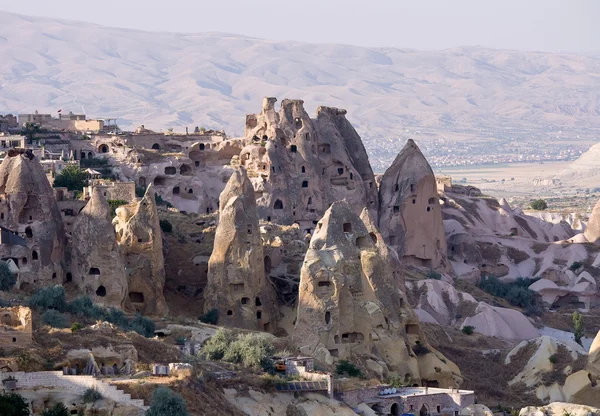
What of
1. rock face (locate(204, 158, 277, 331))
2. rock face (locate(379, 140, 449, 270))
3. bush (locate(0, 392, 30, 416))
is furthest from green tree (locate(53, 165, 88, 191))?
bush (locate(0, 392, 30, 416))

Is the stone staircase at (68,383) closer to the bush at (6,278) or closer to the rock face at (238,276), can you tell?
the bush at (6,278)

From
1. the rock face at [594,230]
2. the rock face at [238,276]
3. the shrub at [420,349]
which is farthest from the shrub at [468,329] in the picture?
the rock face at [594,230]

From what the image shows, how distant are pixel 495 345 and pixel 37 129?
97.6 ft

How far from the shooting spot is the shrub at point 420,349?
203ft

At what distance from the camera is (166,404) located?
43375 millimetres

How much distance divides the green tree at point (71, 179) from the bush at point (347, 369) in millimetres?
20784

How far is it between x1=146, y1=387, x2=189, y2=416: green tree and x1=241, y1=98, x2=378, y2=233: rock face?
34.7m

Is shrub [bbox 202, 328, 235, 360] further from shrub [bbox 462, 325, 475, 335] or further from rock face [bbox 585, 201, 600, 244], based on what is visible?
rock face [bbox 585, 201, 600, 244]

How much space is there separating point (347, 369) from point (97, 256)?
397 inches

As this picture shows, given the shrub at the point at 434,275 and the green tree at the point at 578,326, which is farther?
the shrub at the point at 434,275

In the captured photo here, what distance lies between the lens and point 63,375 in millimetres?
45500

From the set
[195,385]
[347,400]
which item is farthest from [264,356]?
[195,385]

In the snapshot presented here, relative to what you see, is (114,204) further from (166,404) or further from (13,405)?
(13,405)

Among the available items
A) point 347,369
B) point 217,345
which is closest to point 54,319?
point 217,345
